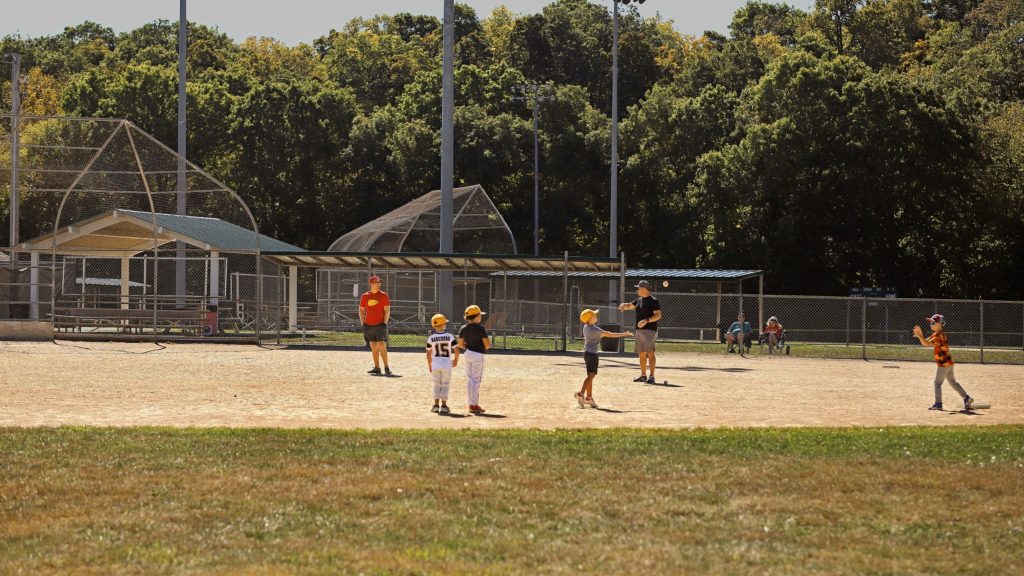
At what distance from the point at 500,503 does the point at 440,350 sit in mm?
6367

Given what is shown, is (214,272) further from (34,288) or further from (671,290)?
(671,290)

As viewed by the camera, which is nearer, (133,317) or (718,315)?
(133,317)

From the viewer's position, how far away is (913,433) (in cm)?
1370

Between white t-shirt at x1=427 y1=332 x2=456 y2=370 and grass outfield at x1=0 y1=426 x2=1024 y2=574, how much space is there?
231 centimetres

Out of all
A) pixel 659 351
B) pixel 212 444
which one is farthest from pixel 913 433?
pixel 659 351

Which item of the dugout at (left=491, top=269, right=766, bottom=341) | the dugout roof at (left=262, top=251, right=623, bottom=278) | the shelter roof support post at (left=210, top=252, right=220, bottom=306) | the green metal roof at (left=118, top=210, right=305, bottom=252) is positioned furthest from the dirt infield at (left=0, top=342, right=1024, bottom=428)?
the dugout at (left=491, top=269, right=766, bottom=341)

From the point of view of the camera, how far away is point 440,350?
15398mm

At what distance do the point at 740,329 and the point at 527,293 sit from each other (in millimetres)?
15903

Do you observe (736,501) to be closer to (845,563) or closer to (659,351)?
(845,563)

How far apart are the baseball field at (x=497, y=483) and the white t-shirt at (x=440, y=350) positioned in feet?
2.25

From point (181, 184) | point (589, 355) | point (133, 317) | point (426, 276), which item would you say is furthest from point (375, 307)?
point (426, 276)

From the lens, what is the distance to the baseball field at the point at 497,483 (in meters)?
7.59

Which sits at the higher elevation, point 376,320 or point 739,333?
point 376,320

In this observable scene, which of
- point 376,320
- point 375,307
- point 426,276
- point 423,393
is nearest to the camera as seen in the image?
point 423,393
